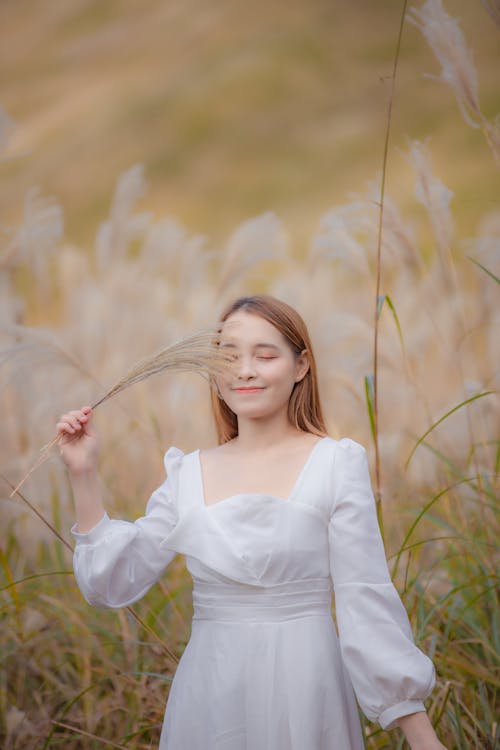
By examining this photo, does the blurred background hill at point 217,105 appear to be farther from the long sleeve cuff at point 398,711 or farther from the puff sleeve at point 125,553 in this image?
the long sleeve cuff at point 398,711

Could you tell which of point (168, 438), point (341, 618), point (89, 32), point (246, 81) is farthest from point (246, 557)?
point (246, 81)

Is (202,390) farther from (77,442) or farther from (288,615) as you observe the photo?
(288,615)

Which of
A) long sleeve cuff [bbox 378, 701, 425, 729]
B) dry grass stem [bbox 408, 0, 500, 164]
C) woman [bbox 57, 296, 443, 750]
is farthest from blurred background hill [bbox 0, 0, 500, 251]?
long sleeve cuff [bbox 378, 701, 425, 729]

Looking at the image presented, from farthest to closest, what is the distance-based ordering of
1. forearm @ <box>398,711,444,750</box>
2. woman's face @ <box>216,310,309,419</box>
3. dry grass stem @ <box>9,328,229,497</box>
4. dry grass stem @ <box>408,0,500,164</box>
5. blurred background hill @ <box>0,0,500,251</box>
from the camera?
blurred background hill @ <box>0,0,500,251</box> → dry grass stem @ <box>408,0,500,164</box> → woman's face @ <box>216,310,309,419</box> → dry grass stem @ <box>9,328,229,497</box> → forearm @ <box>398,711,444,750</box>

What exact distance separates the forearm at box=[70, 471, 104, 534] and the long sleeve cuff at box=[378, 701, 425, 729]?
22.0 inches

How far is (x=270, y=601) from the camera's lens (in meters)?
1.42

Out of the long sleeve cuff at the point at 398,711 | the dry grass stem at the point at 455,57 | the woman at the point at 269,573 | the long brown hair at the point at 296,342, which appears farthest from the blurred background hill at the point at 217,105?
the long sleeve cuff at the point at 398,711

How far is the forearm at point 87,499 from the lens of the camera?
1.47 metres

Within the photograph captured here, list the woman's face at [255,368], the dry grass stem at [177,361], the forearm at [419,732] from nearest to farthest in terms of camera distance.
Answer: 1. the forearm at [419,732]
2. the dry grass stem at [177,361]
3. the woman's face at [255,368]

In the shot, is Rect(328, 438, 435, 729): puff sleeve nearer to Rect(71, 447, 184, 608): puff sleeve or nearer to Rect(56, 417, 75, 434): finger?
Rect(71, 447, 184, 608): puff sleeve

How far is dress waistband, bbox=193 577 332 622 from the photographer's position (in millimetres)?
1421

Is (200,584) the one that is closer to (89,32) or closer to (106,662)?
(106,662)

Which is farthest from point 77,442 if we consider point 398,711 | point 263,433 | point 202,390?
point 202,390

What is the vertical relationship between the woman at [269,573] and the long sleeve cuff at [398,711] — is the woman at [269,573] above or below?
above
